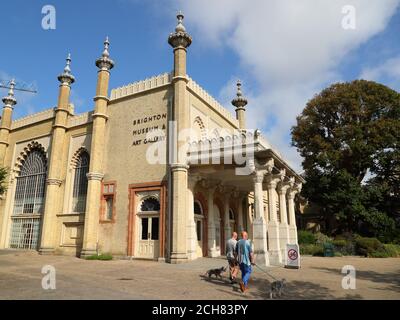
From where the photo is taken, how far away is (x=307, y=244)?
2605 centimetres

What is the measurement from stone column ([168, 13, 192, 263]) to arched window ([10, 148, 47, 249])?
12832 mm

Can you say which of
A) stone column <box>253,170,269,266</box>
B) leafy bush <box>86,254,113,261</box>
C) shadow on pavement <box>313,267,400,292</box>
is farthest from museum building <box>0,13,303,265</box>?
shadow on pavement <box>313,267,400,292</box>

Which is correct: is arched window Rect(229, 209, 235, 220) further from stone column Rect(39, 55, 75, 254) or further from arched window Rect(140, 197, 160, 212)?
stone column Rect(39, 55, 75, 254)

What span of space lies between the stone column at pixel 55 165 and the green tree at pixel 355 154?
72.4 ft

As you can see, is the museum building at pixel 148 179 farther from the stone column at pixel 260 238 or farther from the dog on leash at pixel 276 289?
the dog on leash at pixel 276 289

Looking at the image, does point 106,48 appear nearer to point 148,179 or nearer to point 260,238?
point 148,179

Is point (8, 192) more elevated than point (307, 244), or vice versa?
point (8, 192)

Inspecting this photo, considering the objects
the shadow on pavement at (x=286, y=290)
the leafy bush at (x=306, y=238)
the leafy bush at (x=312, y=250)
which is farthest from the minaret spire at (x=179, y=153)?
the leafy bush at (x=306, y=238)

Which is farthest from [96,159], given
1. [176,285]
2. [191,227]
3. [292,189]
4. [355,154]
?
[355,154]

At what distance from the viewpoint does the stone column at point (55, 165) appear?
2113cm

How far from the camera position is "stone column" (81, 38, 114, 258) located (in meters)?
18.7
